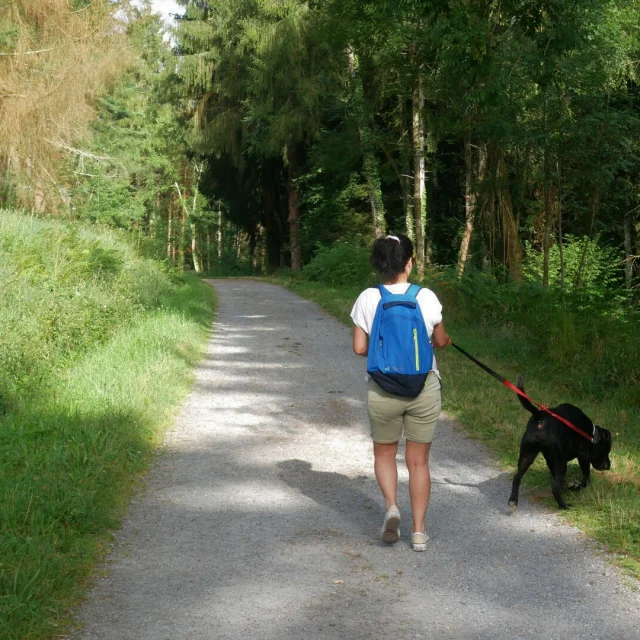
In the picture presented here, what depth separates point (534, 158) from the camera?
55.2 feet

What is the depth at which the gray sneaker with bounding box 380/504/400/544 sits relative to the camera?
5141 millimetres

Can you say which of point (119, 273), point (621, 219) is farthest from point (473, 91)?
point (621, 219)

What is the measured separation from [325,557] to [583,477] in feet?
7.63

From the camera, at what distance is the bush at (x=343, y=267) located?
28.9 metres

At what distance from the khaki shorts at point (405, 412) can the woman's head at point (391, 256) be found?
2.20 ft

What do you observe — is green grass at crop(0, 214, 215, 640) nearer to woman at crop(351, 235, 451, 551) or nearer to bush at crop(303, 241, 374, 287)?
woman at crop(351, 235, 451, 551)

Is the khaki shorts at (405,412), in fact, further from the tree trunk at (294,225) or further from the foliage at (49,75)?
the tree trunk at (294,225)

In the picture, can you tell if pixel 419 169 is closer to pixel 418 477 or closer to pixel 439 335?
pixel 439 335

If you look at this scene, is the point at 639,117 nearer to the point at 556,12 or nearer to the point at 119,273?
the point at 556,12

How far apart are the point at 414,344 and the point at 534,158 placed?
503 inches

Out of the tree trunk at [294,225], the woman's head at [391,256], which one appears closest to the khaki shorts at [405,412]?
the woman's head at [391,256]

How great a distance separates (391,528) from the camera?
514 cm

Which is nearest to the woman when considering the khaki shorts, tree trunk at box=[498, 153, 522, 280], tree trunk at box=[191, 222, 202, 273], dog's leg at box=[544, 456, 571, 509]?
the khaki shorts

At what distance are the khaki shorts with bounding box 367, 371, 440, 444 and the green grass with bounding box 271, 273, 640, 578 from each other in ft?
4.19
